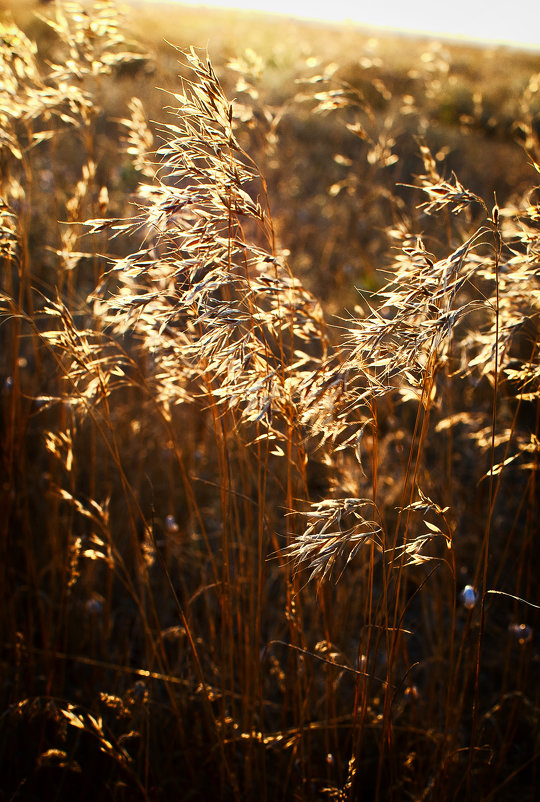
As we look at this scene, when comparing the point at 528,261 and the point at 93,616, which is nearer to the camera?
the point at 528,261

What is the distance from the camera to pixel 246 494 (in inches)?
Answer: 63.0

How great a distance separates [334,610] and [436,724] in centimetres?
51

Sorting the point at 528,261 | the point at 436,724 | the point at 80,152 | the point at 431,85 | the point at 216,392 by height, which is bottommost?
the point at 436,724

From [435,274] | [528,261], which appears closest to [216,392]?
[435,274]

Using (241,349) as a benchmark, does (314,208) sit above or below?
above

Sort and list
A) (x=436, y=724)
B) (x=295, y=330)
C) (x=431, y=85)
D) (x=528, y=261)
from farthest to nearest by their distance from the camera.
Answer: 1. (x=431, y=85)
2. (x=436, y=724)
3. (x=295, y=330)
4. (x=528, y=261)

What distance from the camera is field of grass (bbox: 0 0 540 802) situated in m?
1.16

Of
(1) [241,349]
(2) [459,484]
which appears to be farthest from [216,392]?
(2) [459,484]

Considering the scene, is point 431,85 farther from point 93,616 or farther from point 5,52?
point 93,616

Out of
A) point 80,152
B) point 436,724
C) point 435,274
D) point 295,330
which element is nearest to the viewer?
point 435,274

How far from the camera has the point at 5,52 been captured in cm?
161

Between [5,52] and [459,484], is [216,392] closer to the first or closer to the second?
[5,52]

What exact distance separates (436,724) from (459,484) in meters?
1.63

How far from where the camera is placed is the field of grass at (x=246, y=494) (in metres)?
1.16
